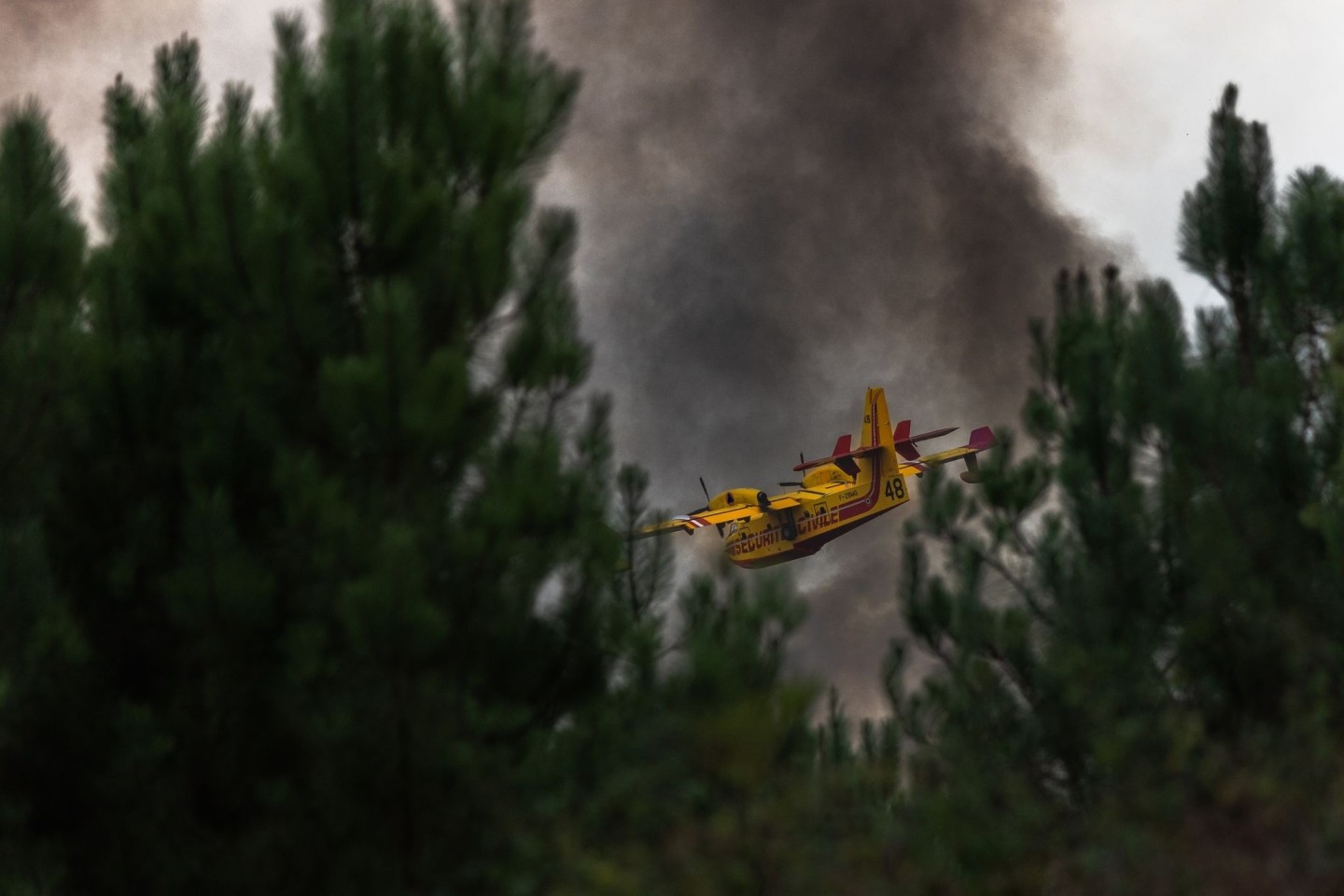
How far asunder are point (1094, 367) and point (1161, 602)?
Answer: 1.62 m

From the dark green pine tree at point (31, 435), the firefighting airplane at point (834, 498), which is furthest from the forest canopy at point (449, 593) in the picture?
the firefighting airplane at point (834, 498)

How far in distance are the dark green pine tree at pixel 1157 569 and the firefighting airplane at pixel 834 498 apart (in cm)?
3529

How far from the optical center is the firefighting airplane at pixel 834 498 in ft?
155

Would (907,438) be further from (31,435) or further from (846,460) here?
(31,435)

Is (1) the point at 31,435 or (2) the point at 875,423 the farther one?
(2) the point at 875,423

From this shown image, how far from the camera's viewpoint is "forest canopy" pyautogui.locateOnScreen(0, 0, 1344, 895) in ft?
21.3

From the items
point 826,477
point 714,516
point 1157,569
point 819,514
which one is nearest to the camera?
point 1157,569

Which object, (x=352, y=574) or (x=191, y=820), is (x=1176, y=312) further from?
(x=191, y=820)

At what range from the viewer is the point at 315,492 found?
6.90 m

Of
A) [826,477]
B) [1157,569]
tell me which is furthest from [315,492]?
[826,477]

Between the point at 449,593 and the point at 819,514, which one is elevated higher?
the point at 819,514

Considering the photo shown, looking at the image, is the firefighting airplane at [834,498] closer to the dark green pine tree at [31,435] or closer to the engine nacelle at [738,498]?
the engine nacelle at [738,498]

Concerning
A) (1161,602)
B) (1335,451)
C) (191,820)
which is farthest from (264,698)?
(1335,451)

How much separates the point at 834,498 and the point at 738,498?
4.44m
